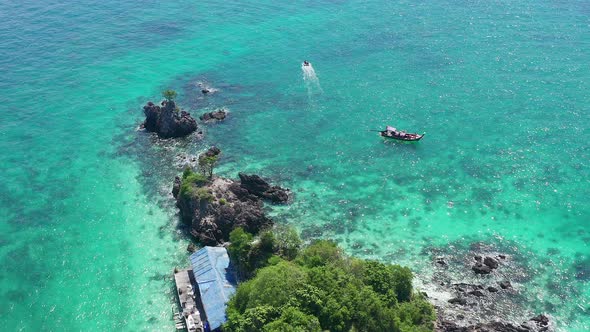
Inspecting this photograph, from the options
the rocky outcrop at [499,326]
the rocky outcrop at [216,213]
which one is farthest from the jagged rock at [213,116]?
the rocky outcrop at [499,326]

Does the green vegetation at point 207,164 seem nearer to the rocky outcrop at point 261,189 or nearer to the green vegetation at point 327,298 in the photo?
the rocky outcrop at point 261,189

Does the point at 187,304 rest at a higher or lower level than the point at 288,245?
lower

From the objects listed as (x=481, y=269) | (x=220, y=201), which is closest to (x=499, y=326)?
(x=481, y=269)

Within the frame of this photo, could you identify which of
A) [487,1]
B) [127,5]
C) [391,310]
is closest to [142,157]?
[391,310]

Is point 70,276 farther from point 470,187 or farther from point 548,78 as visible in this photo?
point 548,78

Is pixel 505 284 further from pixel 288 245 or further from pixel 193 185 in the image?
pixel 193 185

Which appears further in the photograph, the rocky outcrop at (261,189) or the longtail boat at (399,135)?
the longtail boat at (399,135)
